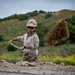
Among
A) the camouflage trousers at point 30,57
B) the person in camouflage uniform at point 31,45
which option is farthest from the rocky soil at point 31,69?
the person in camouflage uniform at point 31,45

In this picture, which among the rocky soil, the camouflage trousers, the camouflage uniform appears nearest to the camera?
the rocky soil

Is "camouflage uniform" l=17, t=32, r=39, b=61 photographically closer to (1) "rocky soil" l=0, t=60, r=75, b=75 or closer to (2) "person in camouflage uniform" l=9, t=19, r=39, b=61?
(2) "person in camouflage uniform" l=9, t=19, r=39, b=61

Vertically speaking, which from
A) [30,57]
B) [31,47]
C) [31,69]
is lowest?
[31,69]

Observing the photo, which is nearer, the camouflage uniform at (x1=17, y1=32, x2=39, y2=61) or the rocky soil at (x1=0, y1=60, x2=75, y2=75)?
the rocky soil at (x1=0, y1=60, x2=75, y2=75)

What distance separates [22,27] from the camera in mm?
72000

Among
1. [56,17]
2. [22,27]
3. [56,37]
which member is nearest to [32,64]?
[56,37]

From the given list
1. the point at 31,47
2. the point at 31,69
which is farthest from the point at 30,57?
the point at 31,69

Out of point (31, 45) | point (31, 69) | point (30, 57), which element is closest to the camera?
point (31, 69)

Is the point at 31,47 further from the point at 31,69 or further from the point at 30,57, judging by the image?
the point at 31,69

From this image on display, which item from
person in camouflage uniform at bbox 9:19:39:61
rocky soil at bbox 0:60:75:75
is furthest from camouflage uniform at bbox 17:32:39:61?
rocky soil at bbox 0:60:75:75

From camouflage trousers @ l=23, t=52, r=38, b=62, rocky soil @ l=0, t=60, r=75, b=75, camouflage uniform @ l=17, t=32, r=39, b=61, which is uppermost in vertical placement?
camouflage uniform @ l=17, t=32, r=39, b=61

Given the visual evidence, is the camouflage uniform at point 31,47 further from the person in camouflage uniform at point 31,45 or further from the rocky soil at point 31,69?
the rocky soil at point 31,69

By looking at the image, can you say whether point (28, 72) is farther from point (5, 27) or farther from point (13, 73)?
point (5, 27)

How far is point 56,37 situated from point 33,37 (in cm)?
1656
